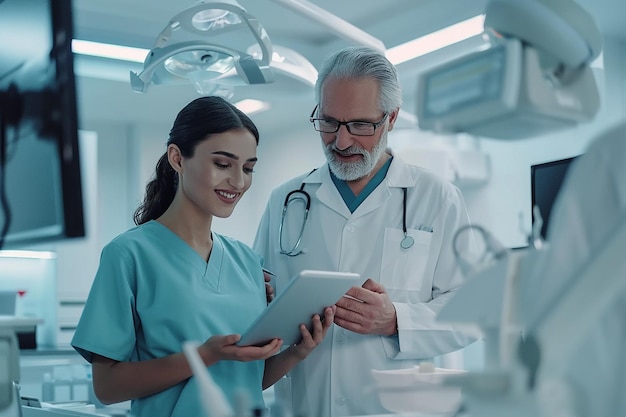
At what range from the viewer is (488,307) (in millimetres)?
788

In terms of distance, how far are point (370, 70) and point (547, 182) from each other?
1200 millimetres

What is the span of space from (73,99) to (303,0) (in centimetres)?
151

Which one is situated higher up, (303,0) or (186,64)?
(303,0)

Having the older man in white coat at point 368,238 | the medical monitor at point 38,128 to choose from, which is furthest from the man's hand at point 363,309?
the medical monitor at point 38,128

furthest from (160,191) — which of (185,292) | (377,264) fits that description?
(377,264)

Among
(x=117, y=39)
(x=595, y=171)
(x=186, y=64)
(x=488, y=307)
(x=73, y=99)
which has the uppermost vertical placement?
(x=117, y=39)

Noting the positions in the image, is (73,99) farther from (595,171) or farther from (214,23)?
(214,23)

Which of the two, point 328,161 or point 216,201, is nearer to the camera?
point 216,201

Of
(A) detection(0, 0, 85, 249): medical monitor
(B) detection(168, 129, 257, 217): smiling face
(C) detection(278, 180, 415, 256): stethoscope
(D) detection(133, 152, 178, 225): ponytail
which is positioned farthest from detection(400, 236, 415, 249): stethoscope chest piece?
(A) detection(0, 0, 85, 249): medical monitor

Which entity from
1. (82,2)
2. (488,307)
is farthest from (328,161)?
(82,2)

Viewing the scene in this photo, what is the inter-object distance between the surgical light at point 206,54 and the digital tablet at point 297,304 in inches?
31.4

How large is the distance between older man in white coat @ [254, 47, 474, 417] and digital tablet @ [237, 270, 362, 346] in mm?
198

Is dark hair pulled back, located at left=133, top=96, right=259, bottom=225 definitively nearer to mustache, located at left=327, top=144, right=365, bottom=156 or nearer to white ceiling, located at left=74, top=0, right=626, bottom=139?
mustache, located at left=327, top=144, right=365, bottom=156

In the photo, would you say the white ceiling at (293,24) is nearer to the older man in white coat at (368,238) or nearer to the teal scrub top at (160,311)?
the older man in white coat at (368,238)
